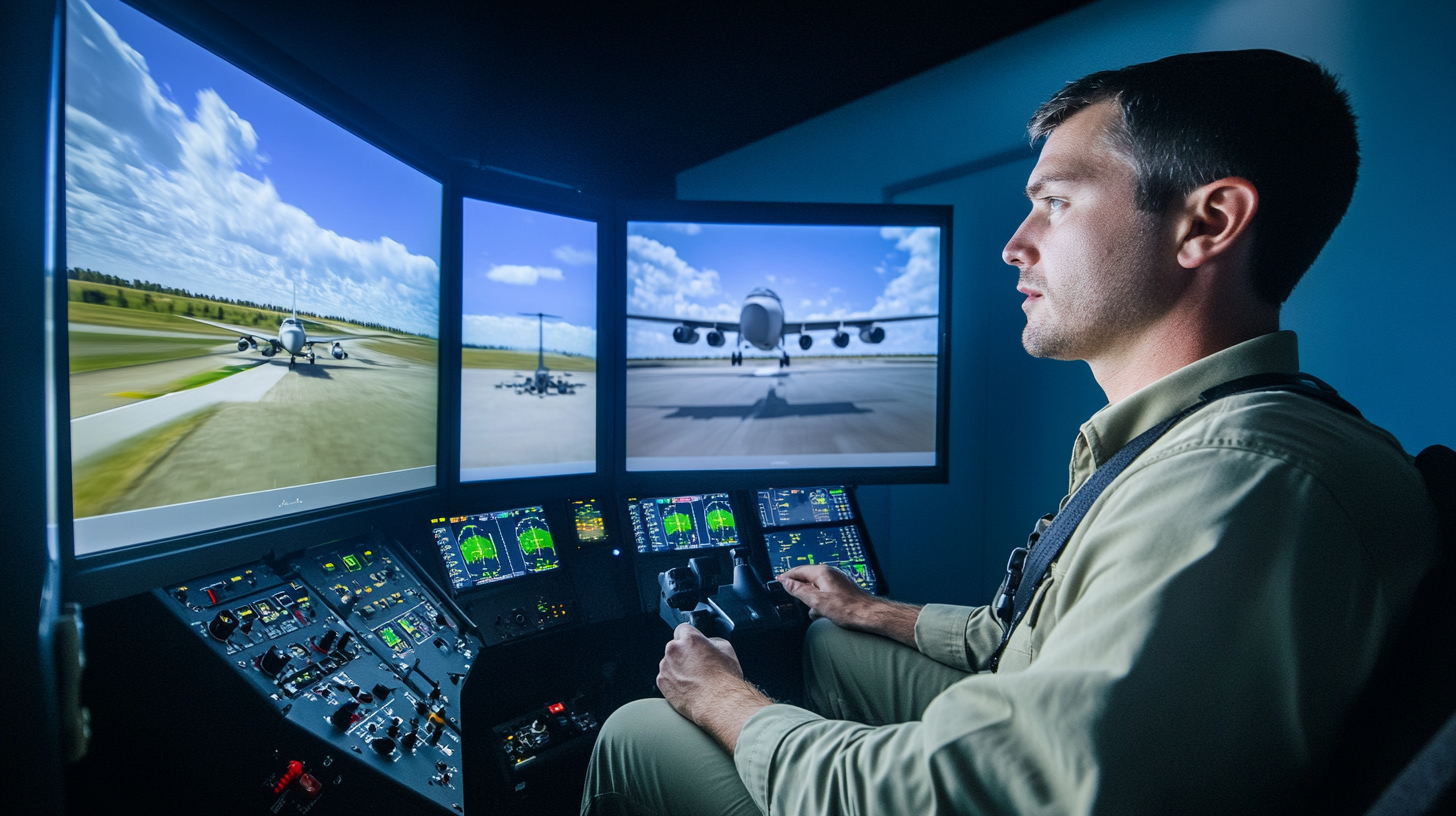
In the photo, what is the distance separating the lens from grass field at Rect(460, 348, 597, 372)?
1776 mm

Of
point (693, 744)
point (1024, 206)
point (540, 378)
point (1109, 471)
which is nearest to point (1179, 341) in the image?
point (1109, 471)

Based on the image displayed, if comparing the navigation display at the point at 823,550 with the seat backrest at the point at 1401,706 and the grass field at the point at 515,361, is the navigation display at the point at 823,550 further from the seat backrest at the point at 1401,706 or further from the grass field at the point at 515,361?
the seat backrest at the point at 1401,706

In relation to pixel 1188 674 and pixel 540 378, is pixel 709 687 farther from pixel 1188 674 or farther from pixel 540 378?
pixel 540 378

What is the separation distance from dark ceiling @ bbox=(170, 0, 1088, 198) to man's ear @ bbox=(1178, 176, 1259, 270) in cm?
159

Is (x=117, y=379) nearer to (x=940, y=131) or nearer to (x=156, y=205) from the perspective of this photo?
(x=156, y=205)

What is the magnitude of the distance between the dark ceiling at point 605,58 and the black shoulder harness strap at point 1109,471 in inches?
72.3

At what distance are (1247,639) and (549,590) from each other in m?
1.53

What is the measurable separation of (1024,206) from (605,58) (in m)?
1.66

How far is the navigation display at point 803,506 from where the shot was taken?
2014 mm

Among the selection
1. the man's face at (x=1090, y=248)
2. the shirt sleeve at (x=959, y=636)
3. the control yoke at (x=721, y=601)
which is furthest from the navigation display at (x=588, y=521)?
the man's face at (x=1090, y=248)

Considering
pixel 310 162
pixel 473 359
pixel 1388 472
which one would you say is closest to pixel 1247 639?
pixel 1388 472

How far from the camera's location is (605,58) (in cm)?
230

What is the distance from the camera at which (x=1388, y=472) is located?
625 millimetres

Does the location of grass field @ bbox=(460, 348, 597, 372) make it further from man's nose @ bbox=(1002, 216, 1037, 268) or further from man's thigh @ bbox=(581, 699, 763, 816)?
man's nose @ bbox=(1002, 216, 1037, 268)
